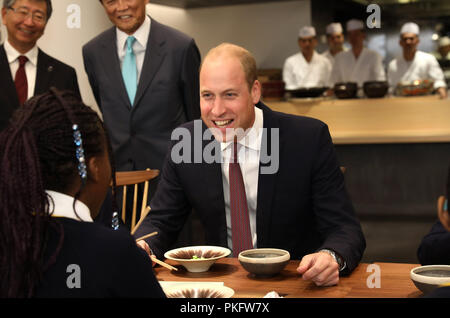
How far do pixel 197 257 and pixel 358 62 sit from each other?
6100mm

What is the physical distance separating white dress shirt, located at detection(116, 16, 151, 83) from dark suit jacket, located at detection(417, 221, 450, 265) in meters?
1.80

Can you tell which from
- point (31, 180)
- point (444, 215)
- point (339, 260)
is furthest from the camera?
point (339, 260)

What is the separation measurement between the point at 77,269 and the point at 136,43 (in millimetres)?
2138

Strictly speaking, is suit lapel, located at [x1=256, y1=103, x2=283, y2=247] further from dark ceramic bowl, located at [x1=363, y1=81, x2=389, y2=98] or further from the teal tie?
dark ceramic bowl, located at [x1=363, y1=81, x2=389, y2=98]

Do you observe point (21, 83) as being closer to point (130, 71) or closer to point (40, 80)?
point (40, 80)

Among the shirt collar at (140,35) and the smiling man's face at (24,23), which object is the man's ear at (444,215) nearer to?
the shirt collar at (140,35)

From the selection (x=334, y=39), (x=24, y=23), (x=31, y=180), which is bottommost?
(x=31, y=180)

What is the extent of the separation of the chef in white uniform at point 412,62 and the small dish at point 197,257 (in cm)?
529

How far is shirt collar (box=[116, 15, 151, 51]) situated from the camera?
10.1 feet

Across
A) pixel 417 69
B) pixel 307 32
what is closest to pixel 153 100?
pixel 417 69

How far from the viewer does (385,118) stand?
504 centimetres

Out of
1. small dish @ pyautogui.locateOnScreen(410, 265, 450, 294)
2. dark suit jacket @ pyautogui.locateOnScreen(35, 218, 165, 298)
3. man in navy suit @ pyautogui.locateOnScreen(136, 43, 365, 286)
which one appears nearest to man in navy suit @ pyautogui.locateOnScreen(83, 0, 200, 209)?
man in navy suit @ pyautogui.locateOnScreen(136, 43, 365, 286)

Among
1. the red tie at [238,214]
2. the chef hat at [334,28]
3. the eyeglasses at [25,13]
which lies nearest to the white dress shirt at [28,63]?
the eyeglasses at [25,13]

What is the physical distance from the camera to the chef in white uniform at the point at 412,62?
6.59 metres
